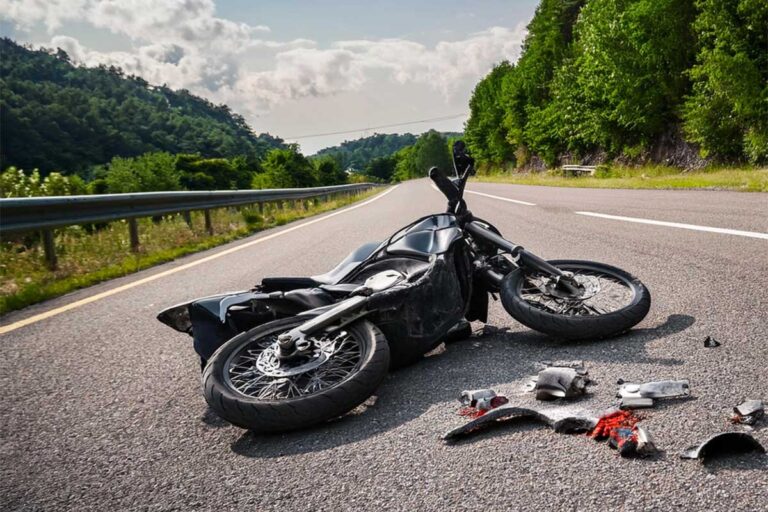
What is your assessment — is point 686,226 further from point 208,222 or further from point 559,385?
point 208,222

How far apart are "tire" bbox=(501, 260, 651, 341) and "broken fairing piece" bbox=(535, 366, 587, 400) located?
0.72 meters

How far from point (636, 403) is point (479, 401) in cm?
58

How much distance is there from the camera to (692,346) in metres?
2.83

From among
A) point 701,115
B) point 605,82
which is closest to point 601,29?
point 605,82

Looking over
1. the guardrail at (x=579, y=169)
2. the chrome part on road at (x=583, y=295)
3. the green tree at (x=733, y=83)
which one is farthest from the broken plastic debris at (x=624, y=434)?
the guardrail at (x=579, y=169)

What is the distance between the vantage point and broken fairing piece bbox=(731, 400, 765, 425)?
1.88 m

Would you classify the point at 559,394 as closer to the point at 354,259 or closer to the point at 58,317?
the point at 354,259

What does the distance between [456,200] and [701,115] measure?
25757mm

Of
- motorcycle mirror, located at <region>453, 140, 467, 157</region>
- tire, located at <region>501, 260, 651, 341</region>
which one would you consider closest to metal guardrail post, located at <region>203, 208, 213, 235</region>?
motorcycle mirror, located at <region>453, 140, 467, 157</region>

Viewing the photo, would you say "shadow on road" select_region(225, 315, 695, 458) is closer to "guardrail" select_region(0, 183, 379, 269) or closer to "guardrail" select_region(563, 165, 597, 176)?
"guardrail" select_region(0, 183, 379, 269)

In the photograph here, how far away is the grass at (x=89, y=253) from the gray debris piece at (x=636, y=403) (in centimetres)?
527

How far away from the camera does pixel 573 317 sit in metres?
3.13

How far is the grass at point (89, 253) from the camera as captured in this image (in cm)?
615

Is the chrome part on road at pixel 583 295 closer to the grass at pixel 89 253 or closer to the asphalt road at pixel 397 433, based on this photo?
the asphalt road at pixel 397 433
